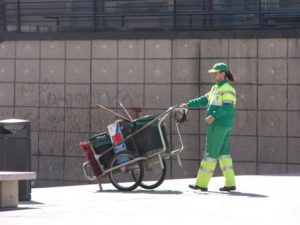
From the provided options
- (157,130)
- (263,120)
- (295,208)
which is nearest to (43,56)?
(263,120)

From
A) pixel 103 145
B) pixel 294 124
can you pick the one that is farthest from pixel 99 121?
pixel 103 145

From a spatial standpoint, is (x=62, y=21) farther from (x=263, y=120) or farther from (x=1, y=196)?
(x=1, y=196)

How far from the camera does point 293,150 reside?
17000 millimetres

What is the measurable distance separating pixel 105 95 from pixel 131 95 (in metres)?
0.53

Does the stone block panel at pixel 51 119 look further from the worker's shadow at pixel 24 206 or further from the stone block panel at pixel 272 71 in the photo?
the worker's shadow at pixel 24 206

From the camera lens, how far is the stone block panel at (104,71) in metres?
18.4

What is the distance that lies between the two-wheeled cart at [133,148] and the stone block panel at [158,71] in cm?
387

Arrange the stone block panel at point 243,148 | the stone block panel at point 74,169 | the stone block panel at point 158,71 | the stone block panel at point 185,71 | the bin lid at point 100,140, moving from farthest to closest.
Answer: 1. the stone block panel at point 74,169
2. the stone block panel at point 158,71
3. the stone block panel at point 185,71
4. the stone block panel at point 243,148
5. the bin lid at point 100,140

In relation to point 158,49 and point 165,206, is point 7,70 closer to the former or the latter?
point 158,49

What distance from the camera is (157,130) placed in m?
13.9

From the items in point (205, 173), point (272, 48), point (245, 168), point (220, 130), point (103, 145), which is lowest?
point (245, 168)

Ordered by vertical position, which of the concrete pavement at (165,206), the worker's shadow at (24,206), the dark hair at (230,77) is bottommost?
the worker's shadow at (24,206)

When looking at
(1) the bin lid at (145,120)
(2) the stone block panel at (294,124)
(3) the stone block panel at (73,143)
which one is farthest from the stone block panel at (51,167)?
(1) the bin lid at (145,120)

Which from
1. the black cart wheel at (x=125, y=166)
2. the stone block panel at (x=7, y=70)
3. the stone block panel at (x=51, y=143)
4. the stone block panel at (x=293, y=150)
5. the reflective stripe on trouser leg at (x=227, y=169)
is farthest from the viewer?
the stone block panel at (x=7, y=70)
